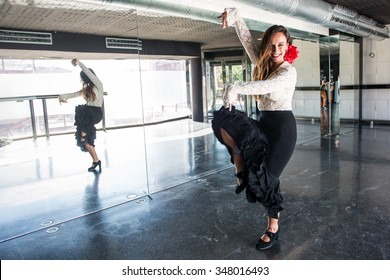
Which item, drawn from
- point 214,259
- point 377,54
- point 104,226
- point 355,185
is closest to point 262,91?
point 214,259

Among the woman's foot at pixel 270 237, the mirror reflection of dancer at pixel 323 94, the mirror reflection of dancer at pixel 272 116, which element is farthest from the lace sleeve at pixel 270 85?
the mirror reflection of dancer at pixel 323 94

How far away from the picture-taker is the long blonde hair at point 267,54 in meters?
→ 2.15

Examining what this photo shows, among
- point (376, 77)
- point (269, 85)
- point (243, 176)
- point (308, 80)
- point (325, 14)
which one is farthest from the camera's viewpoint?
point (376, 77)

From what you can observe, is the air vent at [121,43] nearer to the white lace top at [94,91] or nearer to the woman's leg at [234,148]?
the white lace top at [94,91]

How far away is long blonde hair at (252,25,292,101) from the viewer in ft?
7.05

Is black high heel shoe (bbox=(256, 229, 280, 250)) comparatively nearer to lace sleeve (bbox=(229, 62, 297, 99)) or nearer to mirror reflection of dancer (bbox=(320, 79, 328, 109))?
lace sleeve (bbox=(229, 62, 297, 99))

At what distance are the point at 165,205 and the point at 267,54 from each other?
1.89 metres

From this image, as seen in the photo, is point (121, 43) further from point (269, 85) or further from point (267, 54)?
point (269, 85)

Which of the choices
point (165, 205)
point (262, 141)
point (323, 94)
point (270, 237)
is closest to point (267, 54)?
point (262, 141)

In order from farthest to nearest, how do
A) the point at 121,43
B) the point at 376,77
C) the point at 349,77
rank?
the point at 376,77, the point at 349,77, the point at 121,43

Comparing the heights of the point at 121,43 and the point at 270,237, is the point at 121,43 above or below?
above

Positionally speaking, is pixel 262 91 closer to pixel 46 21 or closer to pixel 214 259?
pixel 214 259

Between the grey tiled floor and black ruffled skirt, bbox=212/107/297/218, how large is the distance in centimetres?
53

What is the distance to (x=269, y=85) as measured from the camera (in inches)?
77.9
